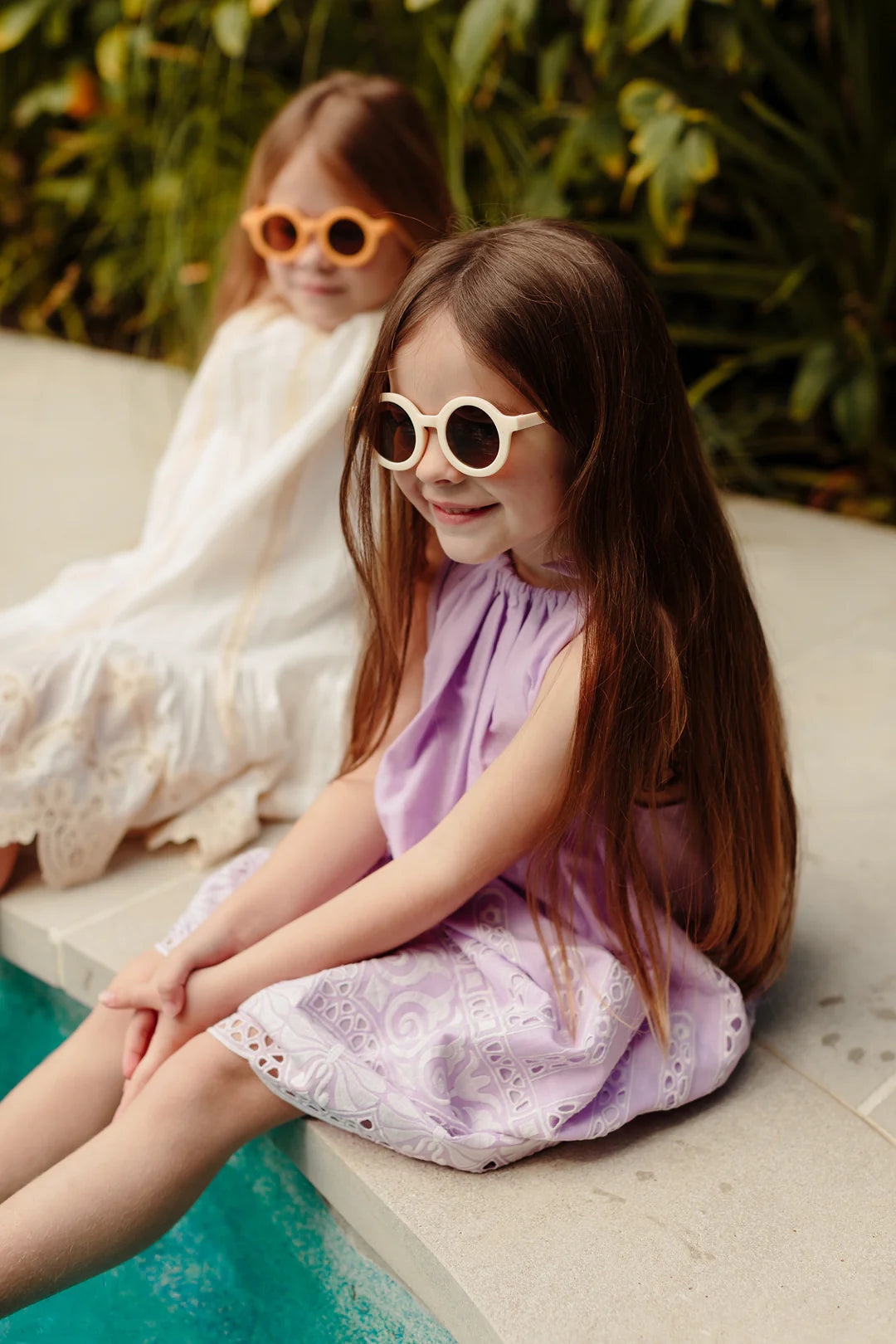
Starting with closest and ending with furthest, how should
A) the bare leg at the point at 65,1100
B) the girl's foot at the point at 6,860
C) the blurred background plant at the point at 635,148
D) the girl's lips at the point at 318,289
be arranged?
the bare leg at the point at 65,1100 → the girl's foot at the point at 6,860 → the girl's lips at the point at 318,289 → the blurred background plant at the point at 635,148

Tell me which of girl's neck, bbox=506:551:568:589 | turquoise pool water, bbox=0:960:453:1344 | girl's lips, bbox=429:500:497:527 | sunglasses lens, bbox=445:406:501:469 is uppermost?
sunglasses lens, bbox=445:406:501:469

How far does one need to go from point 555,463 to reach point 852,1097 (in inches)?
27.8

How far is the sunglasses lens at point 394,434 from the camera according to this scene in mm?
1180

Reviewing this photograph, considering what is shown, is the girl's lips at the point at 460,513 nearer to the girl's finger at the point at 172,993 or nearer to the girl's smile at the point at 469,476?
the girl's smile at the point at 469,476

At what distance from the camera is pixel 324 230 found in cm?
179

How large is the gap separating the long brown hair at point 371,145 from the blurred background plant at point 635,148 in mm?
713

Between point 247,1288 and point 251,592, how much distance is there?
92 centimetres

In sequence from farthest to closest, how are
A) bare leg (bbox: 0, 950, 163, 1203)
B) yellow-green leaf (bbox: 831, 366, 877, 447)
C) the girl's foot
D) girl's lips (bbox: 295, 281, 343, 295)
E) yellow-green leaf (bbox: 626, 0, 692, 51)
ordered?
yellow-green leaf (bbox: 831, 366, 877, 447) → yellow-green leaf (bbox: 626, 0, 692, 51) → girl's lips (bbox: 295, 281, 343, 295) → the girl's foot → bare leg (bbox: 0, 950, 163, 1203)

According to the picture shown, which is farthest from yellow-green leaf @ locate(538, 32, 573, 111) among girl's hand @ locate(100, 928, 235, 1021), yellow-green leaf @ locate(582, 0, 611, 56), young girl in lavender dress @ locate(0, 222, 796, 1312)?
girl's hand @ locate(100, 928, 235, 1021)

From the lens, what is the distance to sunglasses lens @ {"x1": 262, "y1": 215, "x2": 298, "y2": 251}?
1.83m

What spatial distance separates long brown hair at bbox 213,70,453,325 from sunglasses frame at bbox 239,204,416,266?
0.03 m

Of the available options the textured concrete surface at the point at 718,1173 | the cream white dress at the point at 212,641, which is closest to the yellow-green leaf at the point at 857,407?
the textured concrete surface at the point at 718,1173

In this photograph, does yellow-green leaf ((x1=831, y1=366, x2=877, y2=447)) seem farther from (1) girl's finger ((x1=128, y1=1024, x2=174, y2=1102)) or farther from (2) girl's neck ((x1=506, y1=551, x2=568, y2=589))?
(1) girl's finger ((x1=128, y1=1024, x2=174, y2=1102))

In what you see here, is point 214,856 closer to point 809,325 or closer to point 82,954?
point 82,954
